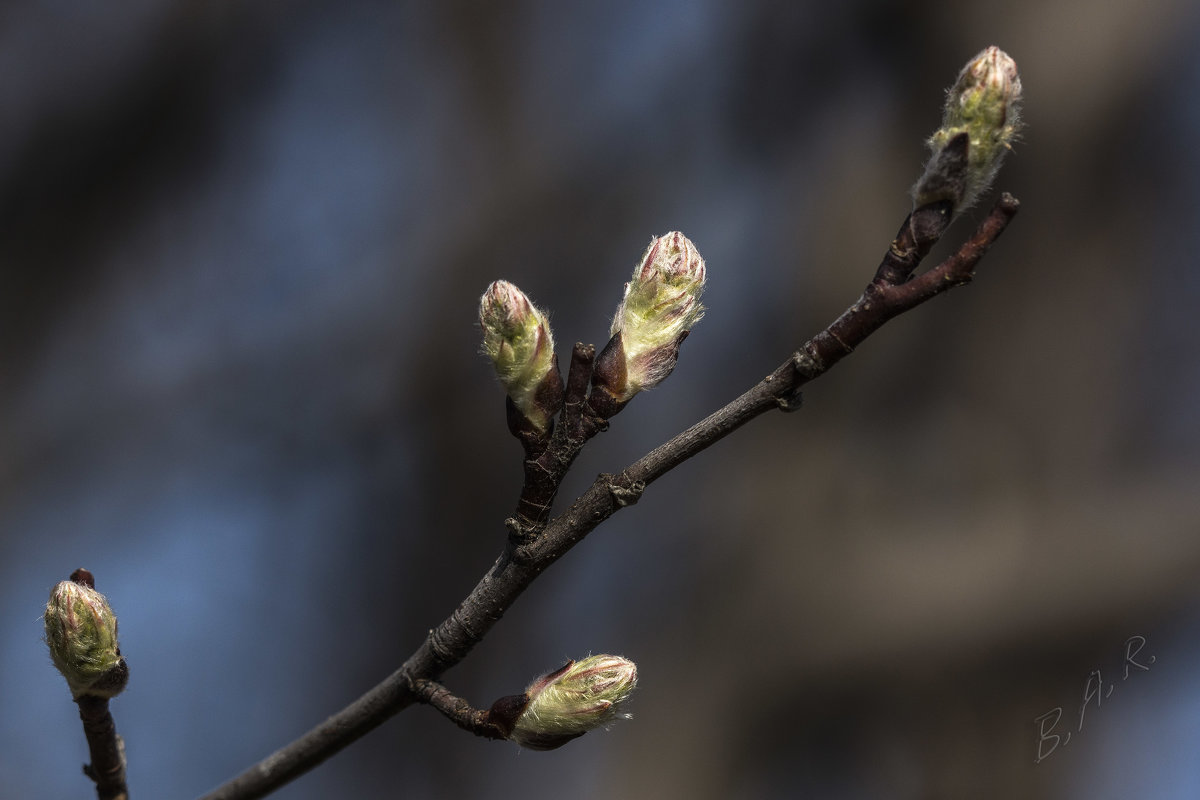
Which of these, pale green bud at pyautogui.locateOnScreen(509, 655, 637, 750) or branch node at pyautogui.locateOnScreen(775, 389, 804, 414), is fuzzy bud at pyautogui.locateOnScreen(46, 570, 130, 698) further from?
branch node at pyautogui.locateOnScreen(775, 389, 804, 414)

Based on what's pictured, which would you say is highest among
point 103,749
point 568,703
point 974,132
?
point 974,132

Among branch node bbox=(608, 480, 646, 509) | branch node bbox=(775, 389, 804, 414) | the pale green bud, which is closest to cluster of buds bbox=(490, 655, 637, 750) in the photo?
the pale green bud

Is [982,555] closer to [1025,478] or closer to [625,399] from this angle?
[1025,478]

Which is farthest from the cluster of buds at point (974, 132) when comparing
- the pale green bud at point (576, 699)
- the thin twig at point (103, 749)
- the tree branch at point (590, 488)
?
the thin twig at point (103, 749)

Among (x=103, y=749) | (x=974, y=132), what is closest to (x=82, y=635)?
(x=103, y=749)

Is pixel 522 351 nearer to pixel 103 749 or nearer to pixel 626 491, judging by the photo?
pixel 626 491

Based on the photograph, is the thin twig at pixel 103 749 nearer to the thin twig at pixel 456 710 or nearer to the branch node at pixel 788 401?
the thin twig at pixel 456 710
